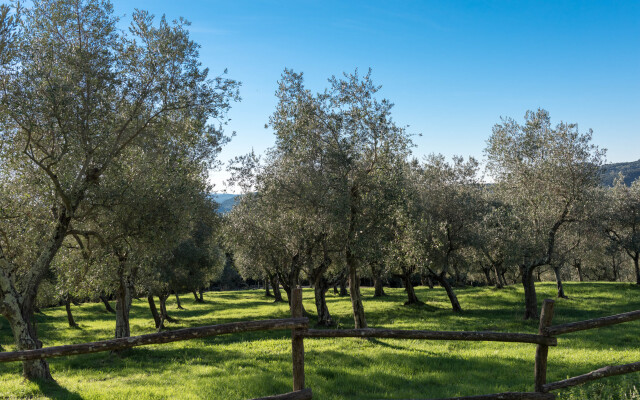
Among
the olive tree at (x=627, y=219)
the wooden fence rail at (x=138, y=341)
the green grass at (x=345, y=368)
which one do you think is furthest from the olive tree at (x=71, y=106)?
the olive tree at (x=627, y=219)

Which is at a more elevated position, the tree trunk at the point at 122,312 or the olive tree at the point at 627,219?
the olive tree at the point at 627,219

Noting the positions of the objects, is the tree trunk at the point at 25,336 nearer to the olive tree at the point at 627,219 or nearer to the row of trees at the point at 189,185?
the row of trees at the point at 189,185

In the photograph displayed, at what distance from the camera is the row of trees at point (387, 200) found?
2297 cm

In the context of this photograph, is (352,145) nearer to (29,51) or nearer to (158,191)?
(158,191)

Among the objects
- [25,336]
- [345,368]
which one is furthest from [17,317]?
[345,368]

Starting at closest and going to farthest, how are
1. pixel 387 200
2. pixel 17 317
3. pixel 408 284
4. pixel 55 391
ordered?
pixel 55 391, pixel 17 317, pixel 387 200, pixel 408 284

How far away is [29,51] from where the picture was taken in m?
15.0

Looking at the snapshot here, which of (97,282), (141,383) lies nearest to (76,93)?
(97,282)

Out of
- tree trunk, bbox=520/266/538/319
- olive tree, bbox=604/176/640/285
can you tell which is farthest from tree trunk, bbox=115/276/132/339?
olive tree, bbox=604/176/640/285

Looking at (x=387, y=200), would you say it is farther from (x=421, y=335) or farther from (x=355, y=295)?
(x=421, y=335)

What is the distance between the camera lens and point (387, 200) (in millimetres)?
22734

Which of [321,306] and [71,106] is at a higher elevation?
[71,106]

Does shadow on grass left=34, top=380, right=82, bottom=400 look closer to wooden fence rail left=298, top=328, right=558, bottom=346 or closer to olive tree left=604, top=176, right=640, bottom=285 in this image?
wooden fence rail left=298, top=328, right=558, bottom=346

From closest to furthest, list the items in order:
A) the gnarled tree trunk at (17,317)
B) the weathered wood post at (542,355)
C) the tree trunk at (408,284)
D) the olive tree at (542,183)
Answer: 1. the weathered wood post at (542,355)
2. the gnarled tree trunk at (17,317)
3. the olive tree at (542,183)
4. the tree trunk at (408,284)
